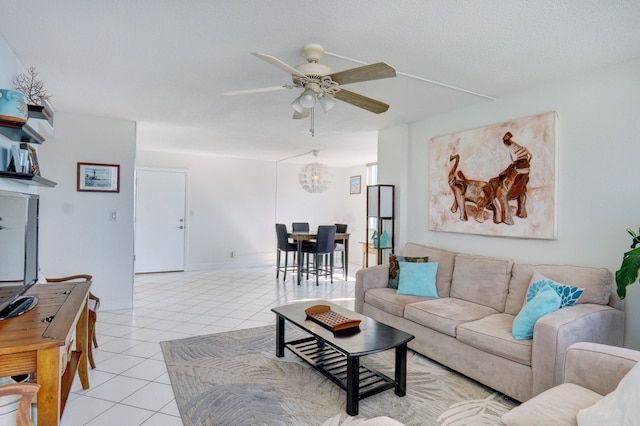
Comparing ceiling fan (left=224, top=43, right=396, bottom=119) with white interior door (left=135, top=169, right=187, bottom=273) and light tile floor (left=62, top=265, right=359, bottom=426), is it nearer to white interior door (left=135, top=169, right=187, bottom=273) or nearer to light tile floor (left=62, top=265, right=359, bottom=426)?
light tile floor (left=62, top=265, right=359, bottom=426)

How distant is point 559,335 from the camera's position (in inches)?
80.0

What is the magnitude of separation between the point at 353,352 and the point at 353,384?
20cm

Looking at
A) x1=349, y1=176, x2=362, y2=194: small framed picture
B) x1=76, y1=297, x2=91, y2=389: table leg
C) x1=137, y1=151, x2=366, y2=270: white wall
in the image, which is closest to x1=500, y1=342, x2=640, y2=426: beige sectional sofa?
x1=76, y1=297, x2=91, y2=389: table leg

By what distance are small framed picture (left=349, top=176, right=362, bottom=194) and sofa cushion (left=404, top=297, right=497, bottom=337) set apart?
4.89 metres

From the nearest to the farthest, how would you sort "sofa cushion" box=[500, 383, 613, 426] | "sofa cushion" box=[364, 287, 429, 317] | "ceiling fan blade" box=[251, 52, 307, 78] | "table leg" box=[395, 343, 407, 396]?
"sofa cushion" box=[500, 383, 613, 426] < "ceiling fan blade" box=[251, 52, 307, 78] < "table leg" box=[395, 343, 407, 396] < "sofa cushion" box=[364, 287, 429, 317]

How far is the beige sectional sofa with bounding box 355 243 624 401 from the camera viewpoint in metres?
2.11

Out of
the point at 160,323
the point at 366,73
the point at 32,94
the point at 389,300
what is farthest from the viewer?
the point at 160,323

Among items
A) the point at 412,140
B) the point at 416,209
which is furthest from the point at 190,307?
the point at 412,140

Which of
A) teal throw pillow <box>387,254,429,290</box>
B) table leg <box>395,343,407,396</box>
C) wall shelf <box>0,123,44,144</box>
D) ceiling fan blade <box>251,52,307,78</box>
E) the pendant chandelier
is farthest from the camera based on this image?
the pendant chandelier

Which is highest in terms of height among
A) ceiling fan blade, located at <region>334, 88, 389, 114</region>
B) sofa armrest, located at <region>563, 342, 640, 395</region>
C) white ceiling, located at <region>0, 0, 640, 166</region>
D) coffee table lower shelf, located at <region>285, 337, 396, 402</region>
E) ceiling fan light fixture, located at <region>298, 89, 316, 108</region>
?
white ceiling, located at <region>0, 0, 640, 166</region>

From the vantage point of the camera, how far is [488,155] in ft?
11.1

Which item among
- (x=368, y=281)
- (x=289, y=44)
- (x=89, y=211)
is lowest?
(x=368, y=281)

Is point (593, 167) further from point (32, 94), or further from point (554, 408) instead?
point (32, 94)

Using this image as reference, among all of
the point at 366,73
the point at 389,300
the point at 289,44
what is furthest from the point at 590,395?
the point at 289,44
